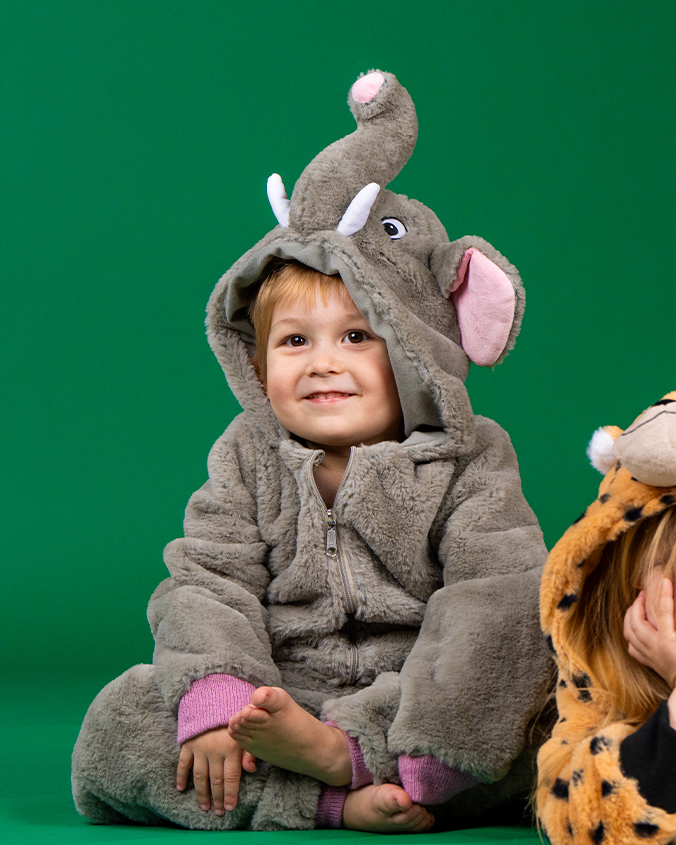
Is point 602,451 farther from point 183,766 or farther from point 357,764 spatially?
point 183,766

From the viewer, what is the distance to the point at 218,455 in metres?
2.13

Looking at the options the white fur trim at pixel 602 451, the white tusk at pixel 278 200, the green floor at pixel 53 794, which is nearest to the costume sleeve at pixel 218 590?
the green floor at pixel 53 794

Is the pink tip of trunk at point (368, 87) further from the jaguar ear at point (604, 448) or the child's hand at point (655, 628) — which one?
the child's hand at point (655, 628)

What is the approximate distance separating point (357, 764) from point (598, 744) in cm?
49

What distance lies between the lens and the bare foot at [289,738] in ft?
5.54

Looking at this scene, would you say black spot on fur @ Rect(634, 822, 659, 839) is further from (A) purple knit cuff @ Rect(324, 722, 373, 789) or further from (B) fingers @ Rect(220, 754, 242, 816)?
(B) fingers @ Rect(220, 754, 242, 816)

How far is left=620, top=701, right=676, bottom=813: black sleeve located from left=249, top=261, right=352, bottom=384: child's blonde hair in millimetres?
925

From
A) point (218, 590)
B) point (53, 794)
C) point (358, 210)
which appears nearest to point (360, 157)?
point (358, 210)

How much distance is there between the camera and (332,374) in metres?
2.03

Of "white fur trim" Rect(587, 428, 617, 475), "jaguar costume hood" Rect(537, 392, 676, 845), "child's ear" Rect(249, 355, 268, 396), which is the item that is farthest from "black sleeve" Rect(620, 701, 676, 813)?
"child's ear" Rect(249, 355, 268, 396)

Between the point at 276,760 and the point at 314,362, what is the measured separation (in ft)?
2.16

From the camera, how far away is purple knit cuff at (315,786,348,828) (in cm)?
183

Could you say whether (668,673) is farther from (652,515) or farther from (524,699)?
(524,699)

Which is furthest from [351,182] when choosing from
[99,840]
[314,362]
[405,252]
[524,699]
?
[99,840]
